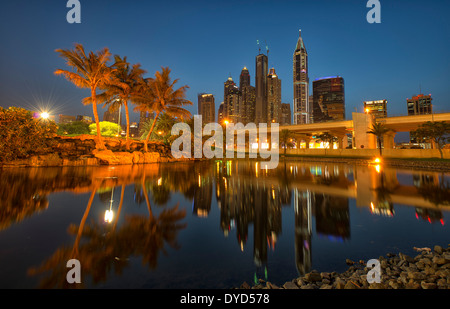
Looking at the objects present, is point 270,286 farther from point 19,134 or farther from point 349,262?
point 19,134

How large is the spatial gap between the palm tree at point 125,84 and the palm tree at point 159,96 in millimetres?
980

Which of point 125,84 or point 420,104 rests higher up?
point 420,104

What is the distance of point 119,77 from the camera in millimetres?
25641

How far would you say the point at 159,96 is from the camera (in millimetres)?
27703

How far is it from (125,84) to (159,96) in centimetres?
454

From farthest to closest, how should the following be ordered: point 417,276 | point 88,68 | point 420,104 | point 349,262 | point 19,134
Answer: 1. point 420,104
2. point 88,68
3. point 19,134
4. point 349,262
5. point 417,276

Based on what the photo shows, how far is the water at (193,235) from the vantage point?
298 centimetres

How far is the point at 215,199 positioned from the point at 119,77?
82.0 feet

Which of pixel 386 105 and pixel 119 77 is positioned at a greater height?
pixel 386 105
